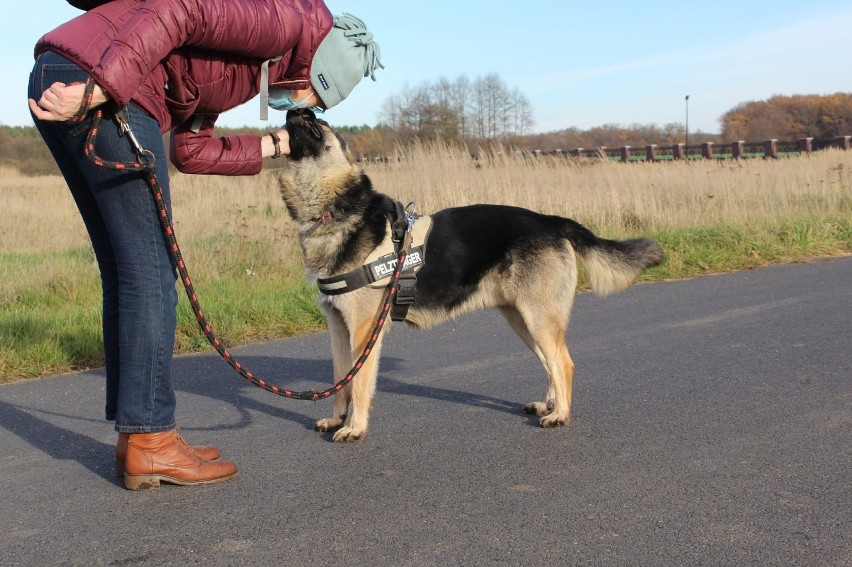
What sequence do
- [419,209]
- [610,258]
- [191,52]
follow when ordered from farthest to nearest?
1. [419,209]
2. [610,258]
3. [191,52]

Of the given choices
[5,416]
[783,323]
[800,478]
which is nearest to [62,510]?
[5,416]

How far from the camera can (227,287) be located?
799cm

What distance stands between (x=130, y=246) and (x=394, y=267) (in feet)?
4.67

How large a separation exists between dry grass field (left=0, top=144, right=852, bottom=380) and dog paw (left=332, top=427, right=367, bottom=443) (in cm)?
251

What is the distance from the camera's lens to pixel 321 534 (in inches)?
118

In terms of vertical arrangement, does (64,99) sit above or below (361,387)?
above

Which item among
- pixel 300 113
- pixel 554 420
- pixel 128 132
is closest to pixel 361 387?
pixel 554 420

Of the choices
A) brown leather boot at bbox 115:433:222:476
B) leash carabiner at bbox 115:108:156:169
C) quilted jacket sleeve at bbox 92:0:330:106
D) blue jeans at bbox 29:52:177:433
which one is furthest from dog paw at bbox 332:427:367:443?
quilted jacket sleeve at bbox 92:0:330:106

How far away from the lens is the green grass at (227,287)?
19.7 feet

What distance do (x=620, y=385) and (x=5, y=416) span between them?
3.54 metres

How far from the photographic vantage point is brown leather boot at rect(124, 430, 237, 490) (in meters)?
3.42

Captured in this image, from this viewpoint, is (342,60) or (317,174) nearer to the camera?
(342,60)

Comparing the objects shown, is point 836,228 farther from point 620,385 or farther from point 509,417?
point 509,417

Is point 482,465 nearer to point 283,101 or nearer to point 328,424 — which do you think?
point 328,424
